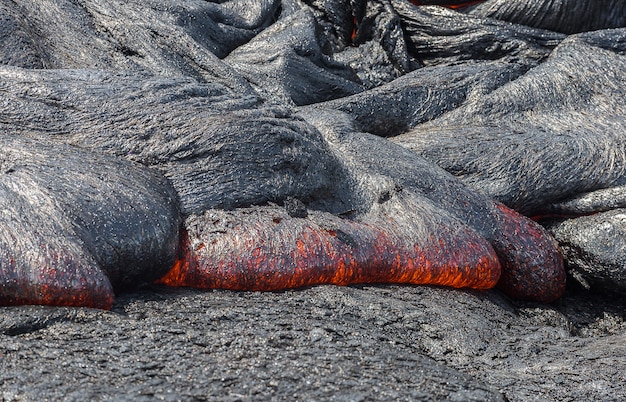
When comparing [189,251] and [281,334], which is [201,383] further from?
[189,251]

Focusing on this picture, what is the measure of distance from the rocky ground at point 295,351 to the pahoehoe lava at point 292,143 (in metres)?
0.21

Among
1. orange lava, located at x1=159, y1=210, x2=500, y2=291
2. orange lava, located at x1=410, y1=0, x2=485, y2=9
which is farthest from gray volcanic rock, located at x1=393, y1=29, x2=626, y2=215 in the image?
orange lava, located at x1=410, y1=0, x2=485, y2=9

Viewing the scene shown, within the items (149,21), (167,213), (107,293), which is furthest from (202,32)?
(107,293)

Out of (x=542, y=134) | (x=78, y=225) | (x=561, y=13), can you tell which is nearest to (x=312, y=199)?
(x=78, y=225)

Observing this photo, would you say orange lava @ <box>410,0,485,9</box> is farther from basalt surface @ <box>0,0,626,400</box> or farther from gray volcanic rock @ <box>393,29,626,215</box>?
gray volcanic rock @ <box>393,29,626,215</box>

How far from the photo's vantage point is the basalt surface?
302 centimetres

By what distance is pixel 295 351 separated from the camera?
9.94ft

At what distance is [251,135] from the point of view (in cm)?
435

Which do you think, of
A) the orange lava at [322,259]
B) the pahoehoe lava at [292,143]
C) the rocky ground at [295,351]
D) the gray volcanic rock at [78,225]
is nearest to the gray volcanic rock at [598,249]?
the pahoehoe lava at [292,143]

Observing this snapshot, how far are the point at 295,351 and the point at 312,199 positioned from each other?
1580 millimetres

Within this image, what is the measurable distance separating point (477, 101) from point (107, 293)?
359cm

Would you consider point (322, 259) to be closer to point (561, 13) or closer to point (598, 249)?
point (598, 249)

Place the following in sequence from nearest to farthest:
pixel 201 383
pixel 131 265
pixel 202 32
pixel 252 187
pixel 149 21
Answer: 1. pixel 201 383
2. pixel 131 265
3. pixel 252 187
4. pixel 149 21
5. pixel 202 32

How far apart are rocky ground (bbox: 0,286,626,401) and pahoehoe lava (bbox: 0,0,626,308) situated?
0.69 feet
